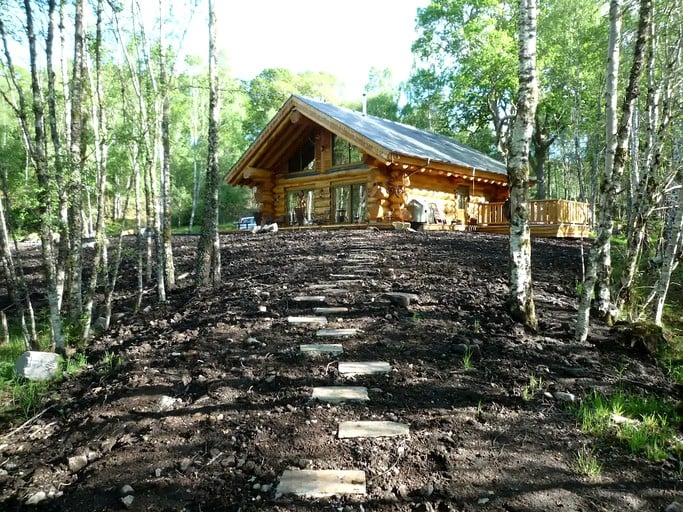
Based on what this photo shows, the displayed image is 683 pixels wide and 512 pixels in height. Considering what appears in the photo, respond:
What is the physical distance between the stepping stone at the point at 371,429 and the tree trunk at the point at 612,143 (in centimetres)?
271

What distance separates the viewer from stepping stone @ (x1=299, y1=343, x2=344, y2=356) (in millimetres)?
3926

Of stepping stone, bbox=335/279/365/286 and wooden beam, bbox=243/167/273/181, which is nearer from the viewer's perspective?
stepping stone, bbox=335/279/365/286

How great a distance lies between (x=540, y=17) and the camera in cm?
2278

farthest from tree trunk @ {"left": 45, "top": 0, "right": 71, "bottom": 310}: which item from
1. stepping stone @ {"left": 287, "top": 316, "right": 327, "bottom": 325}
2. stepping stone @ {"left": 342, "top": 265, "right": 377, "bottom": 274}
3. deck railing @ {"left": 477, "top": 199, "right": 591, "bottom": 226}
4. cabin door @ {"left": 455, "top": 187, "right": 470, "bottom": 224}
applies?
cabin door @ {"left": 455, "top": 187, "right": 470, "bottom": 224}

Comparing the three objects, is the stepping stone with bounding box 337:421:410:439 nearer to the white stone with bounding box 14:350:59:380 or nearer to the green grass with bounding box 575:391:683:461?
the green grass with bounding box 575:391:683:461

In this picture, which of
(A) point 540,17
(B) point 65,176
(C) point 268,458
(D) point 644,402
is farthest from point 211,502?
(A) point 540,17

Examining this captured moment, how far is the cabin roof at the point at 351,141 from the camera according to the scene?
13922mm

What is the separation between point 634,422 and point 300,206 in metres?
16.5

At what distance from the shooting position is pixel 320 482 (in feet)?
7.88

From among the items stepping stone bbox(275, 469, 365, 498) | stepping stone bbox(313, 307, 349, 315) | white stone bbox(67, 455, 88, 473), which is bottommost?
white stone bbox(67, 455, 88, 473)

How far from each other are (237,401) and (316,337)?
121cm

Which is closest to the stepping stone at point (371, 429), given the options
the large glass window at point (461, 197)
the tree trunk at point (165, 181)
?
the tree trunk at point (165, 181)

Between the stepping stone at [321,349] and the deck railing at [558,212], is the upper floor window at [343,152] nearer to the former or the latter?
the deck railing at [558,212]

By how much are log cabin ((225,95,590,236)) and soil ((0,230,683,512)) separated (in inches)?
380
